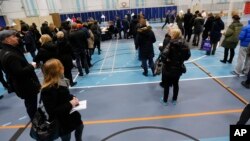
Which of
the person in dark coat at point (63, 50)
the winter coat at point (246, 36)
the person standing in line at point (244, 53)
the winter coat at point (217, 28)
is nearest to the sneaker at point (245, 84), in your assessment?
→ the person standing in line at point (244, 53)

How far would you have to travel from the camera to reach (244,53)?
18.3 ft

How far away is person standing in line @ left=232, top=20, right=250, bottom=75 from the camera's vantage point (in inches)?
208

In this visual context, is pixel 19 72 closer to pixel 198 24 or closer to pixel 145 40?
pixel 145 40

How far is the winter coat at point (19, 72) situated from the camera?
2.93m

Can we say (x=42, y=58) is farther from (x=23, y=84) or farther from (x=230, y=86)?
(x=230, y=86)

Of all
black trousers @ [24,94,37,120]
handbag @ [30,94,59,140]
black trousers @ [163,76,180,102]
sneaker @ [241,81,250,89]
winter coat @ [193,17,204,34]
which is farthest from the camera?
winter coat @ [193,17,204,34]

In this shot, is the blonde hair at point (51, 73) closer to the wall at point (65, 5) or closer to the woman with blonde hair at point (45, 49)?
the woman with blonde hair at point (45, 49)

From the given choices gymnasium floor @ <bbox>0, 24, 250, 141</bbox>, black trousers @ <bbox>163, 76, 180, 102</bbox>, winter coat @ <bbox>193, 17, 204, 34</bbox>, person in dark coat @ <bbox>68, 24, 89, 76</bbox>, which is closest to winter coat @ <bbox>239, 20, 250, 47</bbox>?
gymnasium floor @ <bbox>0, 24, 250, 141</bbox>

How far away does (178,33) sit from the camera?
3881mm

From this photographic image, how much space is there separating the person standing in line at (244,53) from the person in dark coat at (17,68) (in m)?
5.37

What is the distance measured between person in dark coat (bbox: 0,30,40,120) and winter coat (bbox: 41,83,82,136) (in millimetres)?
1062

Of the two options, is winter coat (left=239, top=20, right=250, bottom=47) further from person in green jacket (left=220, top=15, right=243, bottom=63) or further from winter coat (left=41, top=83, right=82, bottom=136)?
winter coat (left=41, top=83, right=82, bottom=136)

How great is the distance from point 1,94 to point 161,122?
5.31m

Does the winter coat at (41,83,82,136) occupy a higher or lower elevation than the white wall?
lower
